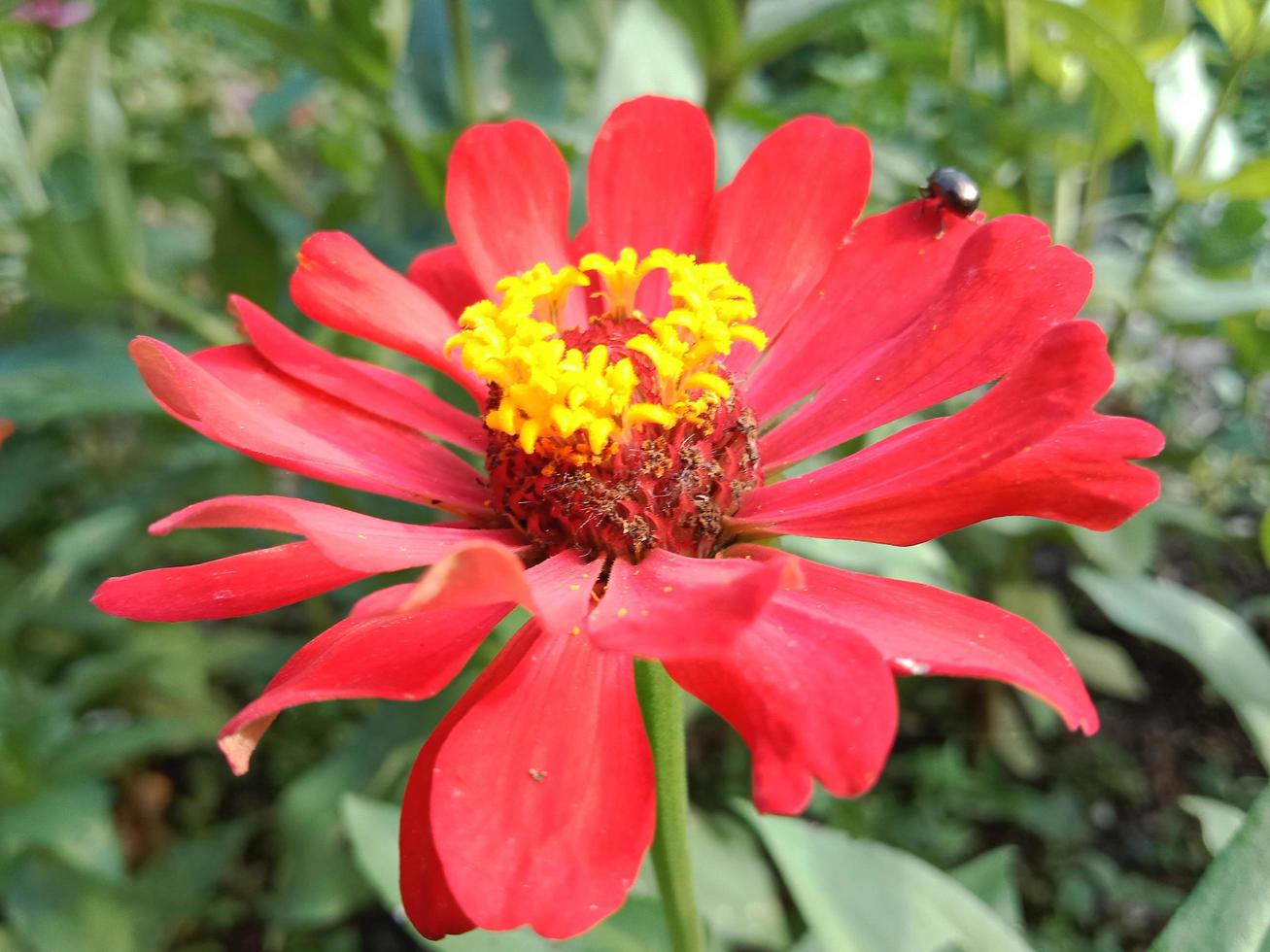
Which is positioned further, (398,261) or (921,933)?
(398,261)

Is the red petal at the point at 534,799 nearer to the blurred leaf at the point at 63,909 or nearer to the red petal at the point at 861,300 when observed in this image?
the red petal at the point at 861,300

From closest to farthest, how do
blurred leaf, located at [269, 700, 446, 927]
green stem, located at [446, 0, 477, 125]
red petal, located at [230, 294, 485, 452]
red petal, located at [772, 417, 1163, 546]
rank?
red petal, located at [772, 417, 1163, 546] < red petal, located at [230, 294, 485, 452] < blurred leaf, located at [269, 700, 446, 927] < green stem, located at [446, 0, 477, 125]

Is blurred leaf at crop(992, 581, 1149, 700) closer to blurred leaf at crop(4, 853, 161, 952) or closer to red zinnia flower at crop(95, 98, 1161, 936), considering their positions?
red zinnia flower at crop(95, 98, 1161, 936)

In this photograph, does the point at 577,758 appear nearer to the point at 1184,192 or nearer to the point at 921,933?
the point at 921,933

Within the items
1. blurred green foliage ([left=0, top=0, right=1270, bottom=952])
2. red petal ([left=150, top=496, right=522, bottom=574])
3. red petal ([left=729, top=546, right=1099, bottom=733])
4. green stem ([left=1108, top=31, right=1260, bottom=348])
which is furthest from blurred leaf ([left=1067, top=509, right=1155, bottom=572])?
red petal ([left=150, top=496, right=522, bottom=574])

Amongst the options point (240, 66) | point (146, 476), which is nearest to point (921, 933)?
point (146, 476)

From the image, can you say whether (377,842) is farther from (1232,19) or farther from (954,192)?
(1232,19)

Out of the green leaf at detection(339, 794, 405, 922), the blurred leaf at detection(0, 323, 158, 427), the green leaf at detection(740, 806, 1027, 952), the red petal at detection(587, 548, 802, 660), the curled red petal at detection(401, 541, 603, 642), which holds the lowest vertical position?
the green leaf at detection(740, 806, 1027, 952)
